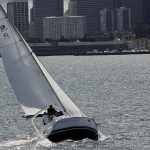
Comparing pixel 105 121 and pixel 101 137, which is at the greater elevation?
pixel 101 137

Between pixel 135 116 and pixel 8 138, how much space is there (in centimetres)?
940

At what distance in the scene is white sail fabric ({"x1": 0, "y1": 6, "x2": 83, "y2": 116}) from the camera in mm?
32406

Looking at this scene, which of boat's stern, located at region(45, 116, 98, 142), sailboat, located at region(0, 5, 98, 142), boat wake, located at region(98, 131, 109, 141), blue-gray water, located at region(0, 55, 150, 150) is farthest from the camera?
boat wake, located at region(98, 131, 109, 141)

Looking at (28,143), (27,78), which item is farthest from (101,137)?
(27,78)

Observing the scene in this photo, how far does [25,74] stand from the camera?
32594 millimetres

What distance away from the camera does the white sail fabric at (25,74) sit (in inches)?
1276

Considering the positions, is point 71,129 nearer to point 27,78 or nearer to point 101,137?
point 101,137

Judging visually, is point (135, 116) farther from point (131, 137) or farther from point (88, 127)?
→ point (88, 127)

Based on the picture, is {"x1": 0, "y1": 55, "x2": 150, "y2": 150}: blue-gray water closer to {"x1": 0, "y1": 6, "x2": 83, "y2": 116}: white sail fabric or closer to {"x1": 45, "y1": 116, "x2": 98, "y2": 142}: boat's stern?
{"x1": 45, "y1": 116, "x2": 98, "y2": 142}: boat's stern

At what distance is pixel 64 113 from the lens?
104 feet

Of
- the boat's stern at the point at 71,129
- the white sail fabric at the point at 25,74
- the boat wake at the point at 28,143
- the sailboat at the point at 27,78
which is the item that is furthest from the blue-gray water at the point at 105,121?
the white sail fabric at the point at 25,74

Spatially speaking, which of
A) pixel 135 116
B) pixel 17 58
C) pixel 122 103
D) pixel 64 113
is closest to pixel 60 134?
pixel 64 113

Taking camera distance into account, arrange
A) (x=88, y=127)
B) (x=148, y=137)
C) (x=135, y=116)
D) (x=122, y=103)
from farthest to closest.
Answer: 1. (x=122, y=103)
2. (x=135, y=116)
3. (x=148, y=137)
4. (x=88, y=127)

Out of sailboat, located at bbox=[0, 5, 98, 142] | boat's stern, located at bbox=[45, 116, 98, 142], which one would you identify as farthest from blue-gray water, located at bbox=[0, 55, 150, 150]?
sailboat, located at bbox=[0, 5, 98, 142]
